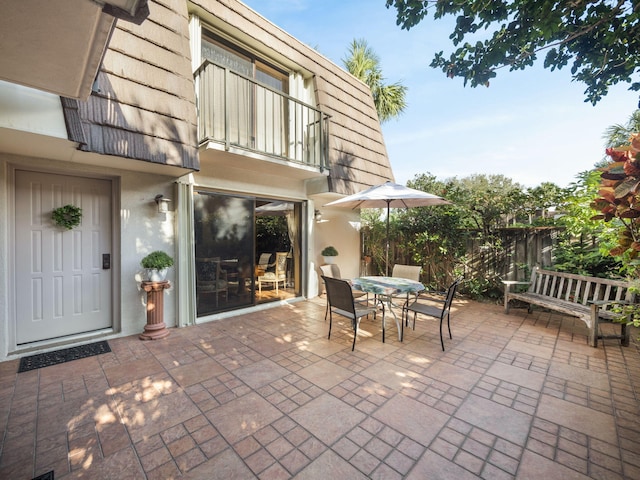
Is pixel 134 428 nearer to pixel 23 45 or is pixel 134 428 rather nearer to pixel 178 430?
pixel 178 430

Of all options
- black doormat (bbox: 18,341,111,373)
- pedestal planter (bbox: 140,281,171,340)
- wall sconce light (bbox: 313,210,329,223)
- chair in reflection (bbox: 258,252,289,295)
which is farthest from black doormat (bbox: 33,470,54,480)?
wall sconce light (bbox: 313,210,329,223)

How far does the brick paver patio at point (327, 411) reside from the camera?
73.1 inches

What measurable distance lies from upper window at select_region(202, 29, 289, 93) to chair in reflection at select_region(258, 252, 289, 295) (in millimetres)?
4066

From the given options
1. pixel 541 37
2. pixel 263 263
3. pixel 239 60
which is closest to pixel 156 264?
pixel 263 263

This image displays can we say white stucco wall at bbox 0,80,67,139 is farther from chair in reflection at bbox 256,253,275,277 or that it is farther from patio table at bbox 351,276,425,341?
chair in reflection at bbox 256,253,275,277

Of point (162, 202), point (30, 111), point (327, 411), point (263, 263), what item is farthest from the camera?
point (263, 263)

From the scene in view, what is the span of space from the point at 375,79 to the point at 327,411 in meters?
12.6

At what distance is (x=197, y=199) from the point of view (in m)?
4.89

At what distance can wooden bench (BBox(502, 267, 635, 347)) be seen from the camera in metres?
3.88

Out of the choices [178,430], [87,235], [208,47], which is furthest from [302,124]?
[178,430]

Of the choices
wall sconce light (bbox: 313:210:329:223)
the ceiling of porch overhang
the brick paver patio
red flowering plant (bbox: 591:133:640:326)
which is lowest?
the brick paver patio

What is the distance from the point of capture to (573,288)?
5383mm

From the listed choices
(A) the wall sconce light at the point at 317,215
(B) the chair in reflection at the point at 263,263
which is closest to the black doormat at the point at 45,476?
(B) the chair in reflection at the point at 263,263

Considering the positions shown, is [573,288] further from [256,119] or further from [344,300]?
[256,119]
